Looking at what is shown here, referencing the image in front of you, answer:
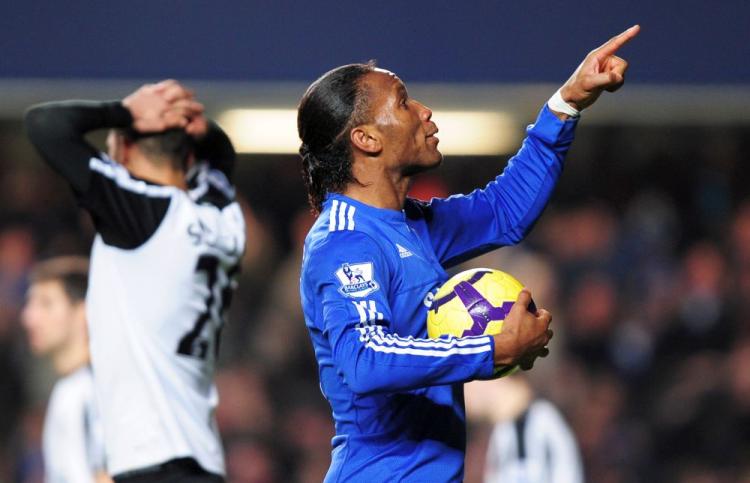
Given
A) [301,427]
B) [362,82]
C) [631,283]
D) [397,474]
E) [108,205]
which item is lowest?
[301,427]

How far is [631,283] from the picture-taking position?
7371 millimetres

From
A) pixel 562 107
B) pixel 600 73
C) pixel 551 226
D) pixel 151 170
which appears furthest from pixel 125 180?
pixel 551 226

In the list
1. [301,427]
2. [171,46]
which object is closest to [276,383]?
[301,427]

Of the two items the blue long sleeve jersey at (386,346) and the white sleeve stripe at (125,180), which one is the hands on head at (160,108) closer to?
the white sleeve stripe at (125,180)

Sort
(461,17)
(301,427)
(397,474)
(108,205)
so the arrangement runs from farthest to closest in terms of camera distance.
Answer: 1. (301,427)
2. (461,17)
3. (108,205)
4. (397,474)

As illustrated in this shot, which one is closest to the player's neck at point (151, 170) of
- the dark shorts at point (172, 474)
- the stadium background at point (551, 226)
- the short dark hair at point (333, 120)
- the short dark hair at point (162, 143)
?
the short dark hair at point (162, 143)

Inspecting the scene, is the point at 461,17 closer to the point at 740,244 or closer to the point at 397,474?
the point at 740,244

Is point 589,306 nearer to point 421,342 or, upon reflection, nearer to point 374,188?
point 374,188

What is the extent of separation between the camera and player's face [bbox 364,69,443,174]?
2.89 m

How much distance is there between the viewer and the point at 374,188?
2.92m

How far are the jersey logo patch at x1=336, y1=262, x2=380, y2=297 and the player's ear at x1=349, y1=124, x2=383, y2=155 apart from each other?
1.24ft

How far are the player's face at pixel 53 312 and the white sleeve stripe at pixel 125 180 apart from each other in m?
1.76

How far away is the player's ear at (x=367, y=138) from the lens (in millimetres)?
2879

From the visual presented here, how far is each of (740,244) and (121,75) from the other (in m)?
3.96
